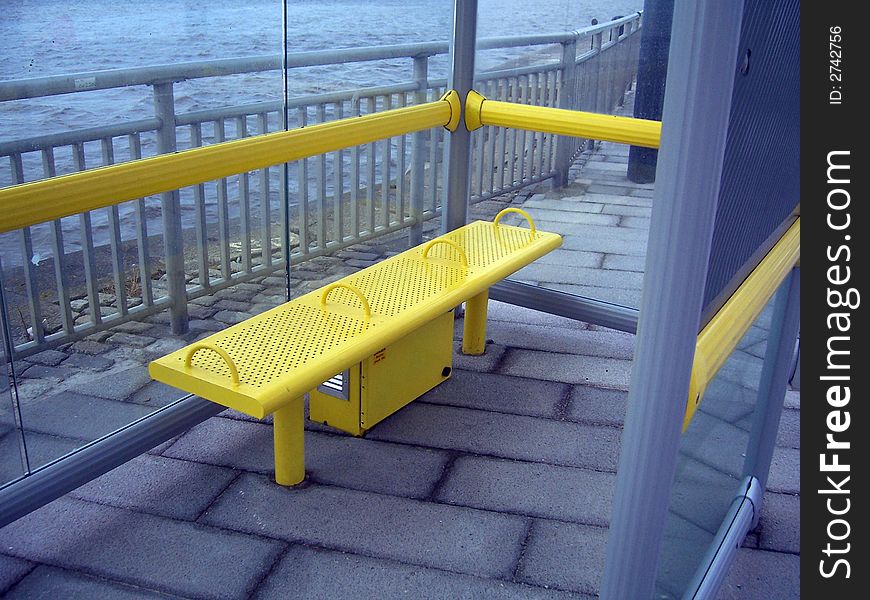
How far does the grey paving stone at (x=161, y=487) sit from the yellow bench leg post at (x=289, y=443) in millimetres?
178

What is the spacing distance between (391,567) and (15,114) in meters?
1.39

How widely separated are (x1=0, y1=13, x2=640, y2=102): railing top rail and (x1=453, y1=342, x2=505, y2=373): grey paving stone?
1134mm

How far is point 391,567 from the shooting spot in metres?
2.24

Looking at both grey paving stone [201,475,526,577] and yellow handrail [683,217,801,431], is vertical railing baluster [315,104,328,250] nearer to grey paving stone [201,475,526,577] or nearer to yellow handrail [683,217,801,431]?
grey paving stone [201,475,526,577]

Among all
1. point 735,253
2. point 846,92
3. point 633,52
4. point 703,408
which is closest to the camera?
point 846,92

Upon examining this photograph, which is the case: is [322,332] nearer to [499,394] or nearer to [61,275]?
[61,275]

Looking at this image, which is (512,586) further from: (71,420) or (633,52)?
(633,52)

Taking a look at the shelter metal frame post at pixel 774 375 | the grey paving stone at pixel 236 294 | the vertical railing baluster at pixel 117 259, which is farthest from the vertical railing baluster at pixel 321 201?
the shelter metal frame post at pixel 774 375

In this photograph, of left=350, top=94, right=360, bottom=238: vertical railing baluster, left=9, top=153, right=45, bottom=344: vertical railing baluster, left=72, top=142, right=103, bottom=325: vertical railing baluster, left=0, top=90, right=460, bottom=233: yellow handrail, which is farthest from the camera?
left=350, top=94, right=360, bottom=238: vertical railing baluster

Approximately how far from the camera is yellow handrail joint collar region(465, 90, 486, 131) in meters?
3.45

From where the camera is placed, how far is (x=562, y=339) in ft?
12.0

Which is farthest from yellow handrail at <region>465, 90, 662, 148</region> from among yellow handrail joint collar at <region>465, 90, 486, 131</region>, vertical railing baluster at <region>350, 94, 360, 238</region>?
vertical railing baluster at <region>350, 94, 360, 238</region>

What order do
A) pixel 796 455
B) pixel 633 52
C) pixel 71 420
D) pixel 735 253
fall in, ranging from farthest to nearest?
pixel 633 52 < pixel 796 455 < pixel 71 420 < pixel 735 253

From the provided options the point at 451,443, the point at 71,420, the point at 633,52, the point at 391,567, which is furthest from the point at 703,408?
the point at 633,52
